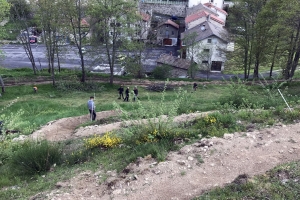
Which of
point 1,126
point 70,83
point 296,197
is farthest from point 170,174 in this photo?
point 70,83

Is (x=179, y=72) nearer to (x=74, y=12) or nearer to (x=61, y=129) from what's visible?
(x=74, y=12)

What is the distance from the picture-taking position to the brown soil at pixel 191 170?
6805 mm

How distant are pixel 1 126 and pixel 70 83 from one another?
720 inches

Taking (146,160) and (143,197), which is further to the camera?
(146,160)

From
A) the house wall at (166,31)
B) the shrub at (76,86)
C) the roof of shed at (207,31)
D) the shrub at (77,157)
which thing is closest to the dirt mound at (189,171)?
the shrub at (77,157)

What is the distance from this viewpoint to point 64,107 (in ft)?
68.1

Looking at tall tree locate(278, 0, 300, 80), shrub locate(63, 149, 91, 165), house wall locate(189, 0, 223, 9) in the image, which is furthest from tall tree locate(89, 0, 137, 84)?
house wall locate(189, 0, 223, 9)

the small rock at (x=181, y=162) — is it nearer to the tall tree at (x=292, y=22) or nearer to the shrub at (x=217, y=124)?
the shrub at (x=217, y=124)

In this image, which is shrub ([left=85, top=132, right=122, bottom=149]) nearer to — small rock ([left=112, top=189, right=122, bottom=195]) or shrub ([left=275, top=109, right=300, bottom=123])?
small rock ([left=112, top=189, right=122, bottom=195])

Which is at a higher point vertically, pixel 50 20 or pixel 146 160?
pixel 50 20

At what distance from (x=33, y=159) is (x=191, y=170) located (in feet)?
15.3

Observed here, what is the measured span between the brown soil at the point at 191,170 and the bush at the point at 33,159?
1394mm

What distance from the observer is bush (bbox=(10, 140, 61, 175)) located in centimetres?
858

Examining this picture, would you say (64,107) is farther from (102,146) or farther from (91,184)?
(91,184)
